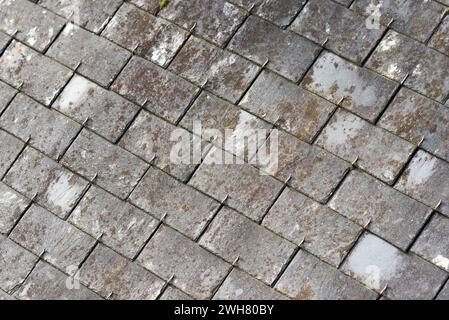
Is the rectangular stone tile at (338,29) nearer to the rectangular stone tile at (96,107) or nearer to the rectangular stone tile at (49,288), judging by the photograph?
the rectangular stone tile at (96,107)

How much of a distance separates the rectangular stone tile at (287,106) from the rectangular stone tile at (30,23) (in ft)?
6.72

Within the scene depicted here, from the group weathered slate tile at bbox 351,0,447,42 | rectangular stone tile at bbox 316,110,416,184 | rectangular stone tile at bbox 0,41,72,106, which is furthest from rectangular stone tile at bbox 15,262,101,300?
weathered slate tile at bbox 351,0,447,42

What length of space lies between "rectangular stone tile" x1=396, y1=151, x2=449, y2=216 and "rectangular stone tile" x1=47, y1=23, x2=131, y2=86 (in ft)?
9.37

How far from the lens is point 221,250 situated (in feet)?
21.4

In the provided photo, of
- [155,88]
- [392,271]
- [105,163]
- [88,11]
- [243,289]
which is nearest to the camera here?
[392,271]

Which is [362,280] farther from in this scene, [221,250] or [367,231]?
[221,250]

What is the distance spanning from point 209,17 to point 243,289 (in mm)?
2610

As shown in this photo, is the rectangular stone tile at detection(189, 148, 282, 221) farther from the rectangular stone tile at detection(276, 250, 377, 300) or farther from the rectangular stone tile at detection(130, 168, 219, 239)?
the rectangular stone tile at detection(276, 250, 377, 300)

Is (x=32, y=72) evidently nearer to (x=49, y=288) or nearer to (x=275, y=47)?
(x=49, y=288)

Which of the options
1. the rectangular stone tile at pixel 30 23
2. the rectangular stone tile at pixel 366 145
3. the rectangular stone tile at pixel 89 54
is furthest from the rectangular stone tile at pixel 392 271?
the rectangular stone tile at pixel 30 23

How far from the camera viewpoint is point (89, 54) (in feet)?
23.4

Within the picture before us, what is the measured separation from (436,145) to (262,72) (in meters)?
1.71

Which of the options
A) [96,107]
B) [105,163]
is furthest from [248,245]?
[96,107]
